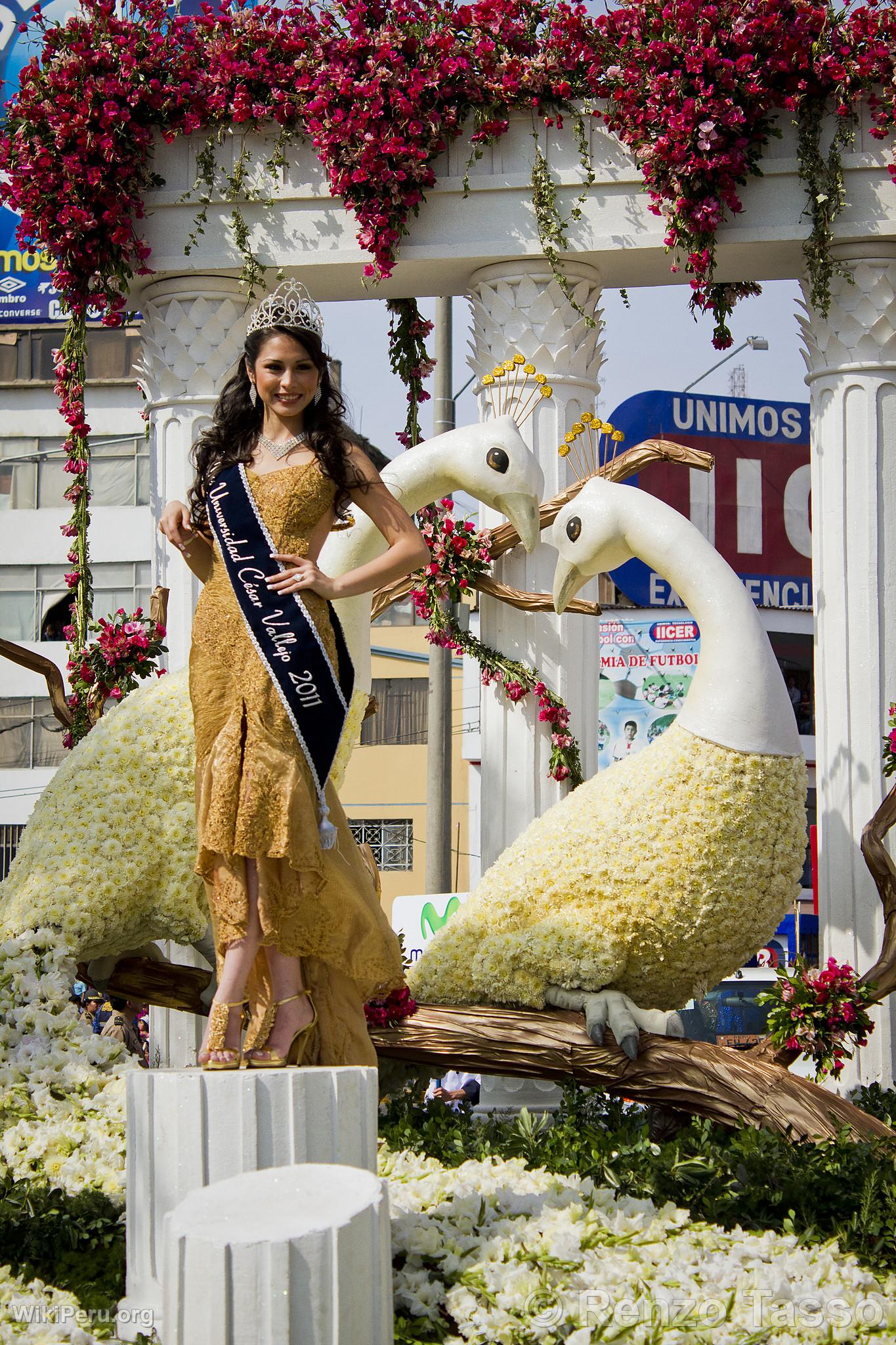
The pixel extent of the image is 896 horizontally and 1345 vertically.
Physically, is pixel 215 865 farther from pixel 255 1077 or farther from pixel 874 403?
pixel 874 403

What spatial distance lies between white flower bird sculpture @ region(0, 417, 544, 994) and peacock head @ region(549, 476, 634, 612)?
67 cm

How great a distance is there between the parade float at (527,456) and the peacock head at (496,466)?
0.04 feet

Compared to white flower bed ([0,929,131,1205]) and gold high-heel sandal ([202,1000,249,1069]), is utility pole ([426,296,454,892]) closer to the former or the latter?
white flower bed ([0,929,131,1205])

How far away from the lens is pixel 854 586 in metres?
6.06

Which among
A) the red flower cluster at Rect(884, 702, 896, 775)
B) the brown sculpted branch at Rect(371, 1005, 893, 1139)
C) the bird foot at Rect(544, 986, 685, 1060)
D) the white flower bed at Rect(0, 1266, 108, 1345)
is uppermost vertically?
the red flower cluster at Rect(884, 702, 896, 775)

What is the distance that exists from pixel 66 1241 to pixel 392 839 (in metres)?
21.4

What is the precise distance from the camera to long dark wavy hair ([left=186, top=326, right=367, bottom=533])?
3396mm

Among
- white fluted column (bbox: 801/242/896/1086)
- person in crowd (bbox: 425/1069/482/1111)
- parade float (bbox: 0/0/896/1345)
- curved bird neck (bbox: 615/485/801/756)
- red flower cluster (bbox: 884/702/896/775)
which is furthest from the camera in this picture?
person in crowd (bbox: 425/1069/482/1111)

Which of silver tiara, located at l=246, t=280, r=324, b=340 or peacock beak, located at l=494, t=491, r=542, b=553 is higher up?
silver tiara, located at l=246, t=280, r=324, b=340

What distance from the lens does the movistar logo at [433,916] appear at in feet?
29.2

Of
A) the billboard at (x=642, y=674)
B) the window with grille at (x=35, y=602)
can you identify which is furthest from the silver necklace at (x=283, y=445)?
the window with grille at (x=35, y=602)

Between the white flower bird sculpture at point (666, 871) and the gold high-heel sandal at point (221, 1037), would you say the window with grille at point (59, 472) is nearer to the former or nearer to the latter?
the white flower bird sculpture at point (666, 871)

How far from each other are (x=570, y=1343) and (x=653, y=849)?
77.6 inches

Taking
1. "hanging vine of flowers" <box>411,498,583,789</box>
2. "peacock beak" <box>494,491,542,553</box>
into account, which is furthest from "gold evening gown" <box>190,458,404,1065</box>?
"hanging vine of flowers" <box>411,498,583,789</box>
